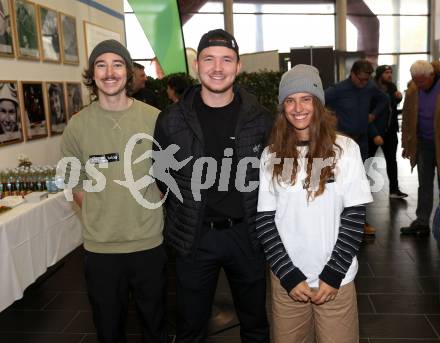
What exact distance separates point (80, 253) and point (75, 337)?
1.78m

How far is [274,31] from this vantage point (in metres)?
14.5

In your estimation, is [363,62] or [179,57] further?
[179,57]

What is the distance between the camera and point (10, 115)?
413 cm

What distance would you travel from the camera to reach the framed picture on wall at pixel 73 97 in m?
5.41

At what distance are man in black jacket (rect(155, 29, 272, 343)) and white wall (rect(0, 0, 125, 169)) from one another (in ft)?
8.46

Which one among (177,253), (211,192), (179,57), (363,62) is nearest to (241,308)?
(177,253)

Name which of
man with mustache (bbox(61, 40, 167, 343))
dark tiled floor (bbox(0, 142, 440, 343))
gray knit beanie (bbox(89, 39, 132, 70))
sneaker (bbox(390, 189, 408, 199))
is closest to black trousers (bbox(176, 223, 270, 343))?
man with mustache (bbox(61, 40, 167, 343))

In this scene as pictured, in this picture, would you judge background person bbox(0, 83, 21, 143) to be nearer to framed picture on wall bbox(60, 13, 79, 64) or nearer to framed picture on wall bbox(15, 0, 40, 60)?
framed picture on wall bbox(15, 0, 40, 60)

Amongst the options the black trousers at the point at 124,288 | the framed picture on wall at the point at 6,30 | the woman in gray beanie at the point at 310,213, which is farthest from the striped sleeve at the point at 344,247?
the framed picture on wall at the point at 6,30

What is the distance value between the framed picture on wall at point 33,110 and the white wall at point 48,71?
2.4 inches

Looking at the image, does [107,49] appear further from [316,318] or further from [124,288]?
[316,318]

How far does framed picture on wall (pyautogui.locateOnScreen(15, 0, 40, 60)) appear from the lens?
426 centimetres

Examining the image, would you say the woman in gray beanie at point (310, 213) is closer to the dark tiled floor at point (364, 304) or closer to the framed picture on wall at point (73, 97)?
the dark tiled floor at point (364, 304)

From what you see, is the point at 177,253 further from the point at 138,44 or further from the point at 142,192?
the point at 138,44
